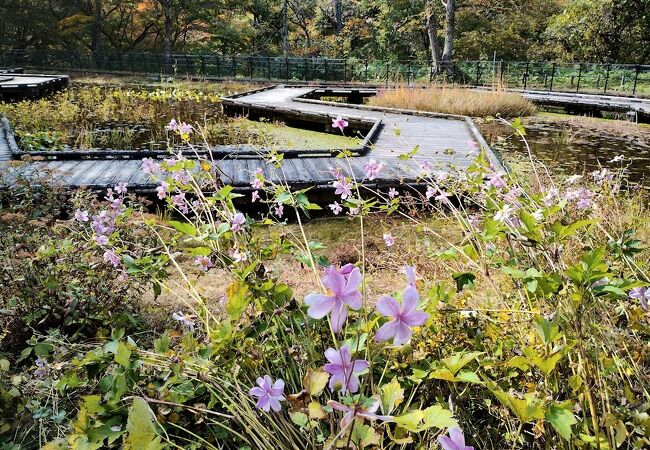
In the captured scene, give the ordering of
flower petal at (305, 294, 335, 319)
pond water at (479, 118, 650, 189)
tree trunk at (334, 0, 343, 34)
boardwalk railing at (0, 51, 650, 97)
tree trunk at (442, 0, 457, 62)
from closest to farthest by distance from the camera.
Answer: flower petal at (305, 294, 335, 319)
pond water at (479, 118, 650, 189)
boardwalk railing at (0, 51, 650, 97)
tree trunk at (442, 0, 457, 62)
tree trunk at (334, 0, 343, 34)

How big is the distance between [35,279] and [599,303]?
2148mm

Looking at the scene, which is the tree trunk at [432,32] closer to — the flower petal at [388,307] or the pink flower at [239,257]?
the pink flower at [239,257]

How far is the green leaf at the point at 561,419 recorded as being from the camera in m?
0.95

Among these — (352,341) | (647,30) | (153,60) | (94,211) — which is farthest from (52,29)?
(352,341)

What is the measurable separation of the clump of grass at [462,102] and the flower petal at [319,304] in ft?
37.7

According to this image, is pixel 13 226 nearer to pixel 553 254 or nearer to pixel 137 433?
pixel 137 433

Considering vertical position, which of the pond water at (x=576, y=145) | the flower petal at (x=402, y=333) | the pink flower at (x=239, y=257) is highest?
the flower petal at (x=402, y=333)

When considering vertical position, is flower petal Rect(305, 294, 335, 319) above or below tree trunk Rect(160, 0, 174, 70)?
below

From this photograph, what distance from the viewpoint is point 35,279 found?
2.24m

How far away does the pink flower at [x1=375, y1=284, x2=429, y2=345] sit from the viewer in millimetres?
813

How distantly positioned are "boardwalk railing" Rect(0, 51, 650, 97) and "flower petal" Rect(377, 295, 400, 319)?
43.9 feet

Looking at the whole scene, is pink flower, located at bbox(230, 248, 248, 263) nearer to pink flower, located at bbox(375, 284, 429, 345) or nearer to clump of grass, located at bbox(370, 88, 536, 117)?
pink flower, located at bbox(375, 284, 429, 345)

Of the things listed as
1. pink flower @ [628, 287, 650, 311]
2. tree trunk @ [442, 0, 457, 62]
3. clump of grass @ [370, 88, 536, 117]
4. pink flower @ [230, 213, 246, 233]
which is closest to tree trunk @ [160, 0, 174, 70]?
tree trunk @ [442, 0, 457, 62]

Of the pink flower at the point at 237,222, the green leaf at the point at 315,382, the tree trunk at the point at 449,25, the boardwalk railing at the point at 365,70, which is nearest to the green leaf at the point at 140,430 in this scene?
the green leaf at the point at 315,382
